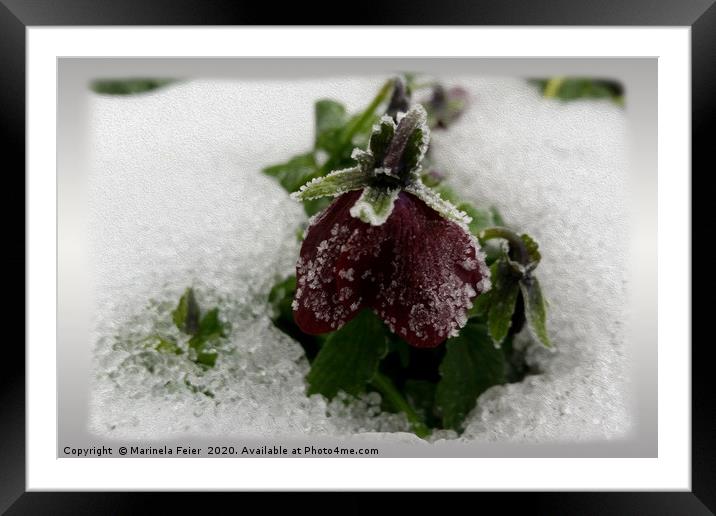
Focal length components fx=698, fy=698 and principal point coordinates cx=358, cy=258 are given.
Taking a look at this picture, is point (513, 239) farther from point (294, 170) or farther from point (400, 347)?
point (294, 170)

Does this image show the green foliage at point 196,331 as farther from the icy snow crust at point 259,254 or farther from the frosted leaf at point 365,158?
the frosted leaf at point 365,158

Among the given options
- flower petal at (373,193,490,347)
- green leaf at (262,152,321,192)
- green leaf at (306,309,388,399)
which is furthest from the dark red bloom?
green leaf at (262,152,321,192)

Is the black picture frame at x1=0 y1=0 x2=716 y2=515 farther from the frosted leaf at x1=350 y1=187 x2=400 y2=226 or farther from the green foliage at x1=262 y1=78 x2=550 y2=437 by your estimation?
the frosted leaf at x1=350 y1=187 x2=400 y2=226

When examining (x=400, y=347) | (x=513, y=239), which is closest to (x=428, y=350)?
(x=400, y=347)

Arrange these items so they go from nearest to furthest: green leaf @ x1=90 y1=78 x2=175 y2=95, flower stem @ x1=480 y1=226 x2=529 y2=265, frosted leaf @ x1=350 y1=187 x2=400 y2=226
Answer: frosted leaf @ x1=350 y1=187 x2=400 y2=226
flower stem @ x1=480 y1=226 x2=529 y2=265
green leaf @ x1=90 y1=78 x2=175 y2=95
